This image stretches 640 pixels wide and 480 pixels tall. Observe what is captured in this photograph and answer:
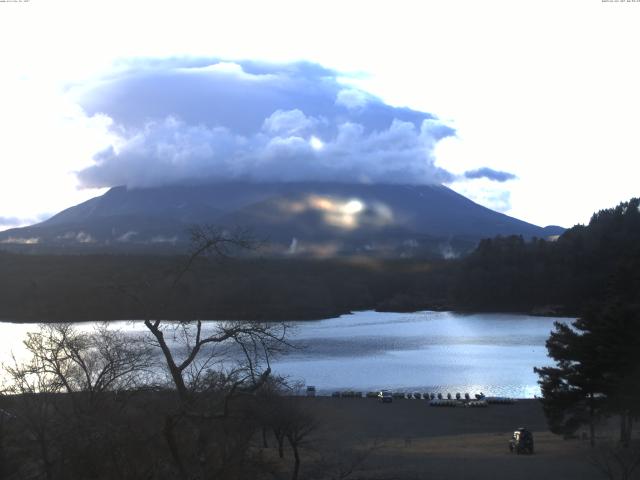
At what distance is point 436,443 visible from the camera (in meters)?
19.2

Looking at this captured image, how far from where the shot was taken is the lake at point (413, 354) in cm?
3147

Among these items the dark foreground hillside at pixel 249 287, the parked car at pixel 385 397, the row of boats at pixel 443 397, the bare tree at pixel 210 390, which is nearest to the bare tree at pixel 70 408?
the bare tree at pixel 210 390

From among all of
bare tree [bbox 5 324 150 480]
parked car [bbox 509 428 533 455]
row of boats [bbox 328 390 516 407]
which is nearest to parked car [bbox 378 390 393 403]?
row of boats [bbox 328 390 516 407]

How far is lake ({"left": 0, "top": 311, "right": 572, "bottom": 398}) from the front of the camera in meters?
31.5

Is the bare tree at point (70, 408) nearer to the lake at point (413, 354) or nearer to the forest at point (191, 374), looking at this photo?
the forest at point (191, 374)

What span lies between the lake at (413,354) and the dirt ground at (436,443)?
278 cm

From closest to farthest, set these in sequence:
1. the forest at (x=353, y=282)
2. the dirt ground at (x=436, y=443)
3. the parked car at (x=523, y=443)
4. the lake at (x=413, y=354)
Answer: the dirt ground at (x=436, y=443) → the forest at (x=353, y=282) → the parked car at (x=523, y=443) → the lake at (x=413, y=354)

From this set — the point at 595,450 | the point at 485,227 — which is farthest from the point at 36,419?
the point at 485,227

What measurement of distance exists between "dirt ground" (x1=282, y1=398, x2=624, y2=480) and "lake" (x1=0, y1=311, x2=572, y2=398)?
2782 millimetres

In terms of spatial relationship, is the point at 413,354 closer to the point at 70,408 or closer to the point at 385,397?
the point at 385,397

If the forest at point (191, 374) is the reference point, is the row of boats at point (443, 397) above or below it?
below

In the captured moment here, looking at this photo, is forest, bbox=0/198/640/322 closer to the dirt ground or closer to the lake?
the lake

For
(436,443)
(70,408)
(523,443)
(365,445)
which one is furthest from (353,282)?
(70,408)

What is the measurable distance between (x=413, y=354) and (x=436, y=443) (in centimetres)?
2452
